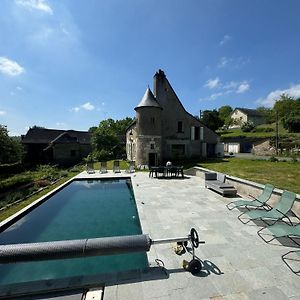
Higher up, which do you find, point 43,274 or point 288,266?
point 288,266

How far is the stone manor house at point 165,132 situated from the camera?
23562mm

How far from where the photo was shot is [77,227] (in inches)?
303

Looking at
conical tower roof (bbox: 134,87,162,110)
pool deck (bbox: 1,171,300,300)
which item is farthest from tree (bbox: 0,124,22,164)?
pool deck (bbox: 1,171,300,300)

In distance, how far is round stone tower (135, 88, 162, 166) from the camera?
23.3 m

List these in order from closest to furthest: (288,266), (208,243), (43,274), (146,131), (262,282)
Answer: (262,282) → (288,266) → (43,274) → (208,243) → (146,131)

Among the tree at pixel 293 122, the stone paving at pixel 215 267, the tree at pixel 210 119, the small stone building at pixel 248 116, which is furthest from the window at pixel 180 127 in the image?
the small stone building at pixel 248 116

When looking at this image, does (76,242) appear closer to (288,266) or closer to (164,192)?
(288,266)

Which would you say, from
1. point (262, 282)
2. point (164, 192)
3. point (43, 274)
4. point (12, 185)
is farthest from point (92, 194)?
point (262, 282)

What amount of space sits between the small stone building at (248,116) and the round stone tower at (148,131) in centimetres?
4666

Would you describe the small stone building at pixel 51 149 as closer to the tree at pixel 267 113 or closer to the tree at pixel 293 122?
the tree at pixel 293 122

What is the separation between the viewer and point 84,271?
492cm

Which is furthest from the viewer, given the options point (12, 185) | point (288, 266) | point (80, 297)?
point (12, 185)

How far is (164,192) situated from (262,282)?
760cm

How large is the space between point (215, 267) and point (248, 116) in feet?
211
